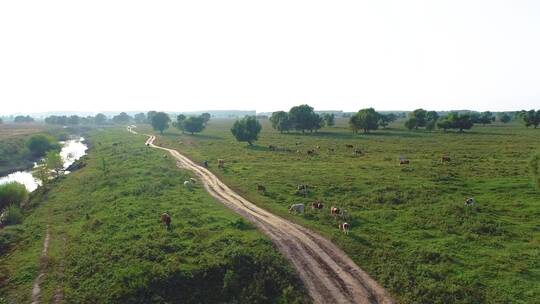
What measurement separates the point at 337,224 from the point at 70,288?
20369mm

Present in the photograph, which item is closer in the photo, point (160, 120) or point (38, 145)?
point (38, 145)

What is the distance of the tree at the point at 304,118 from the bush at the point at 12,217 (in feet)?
323

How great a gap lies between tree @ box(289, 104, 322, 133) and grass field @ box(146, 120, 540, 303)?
66405 millimetres

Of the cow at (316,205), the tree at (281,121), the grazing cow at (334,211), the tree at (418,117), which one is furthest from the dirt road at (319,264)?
the tree at (418,117)

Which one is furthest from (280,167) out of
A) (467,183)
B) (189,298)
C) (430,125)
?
(430,125)

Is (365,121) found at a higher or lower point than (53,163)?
higher

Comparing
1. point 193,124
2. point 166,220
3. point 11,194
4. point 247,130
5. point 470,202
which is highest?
point 247,130

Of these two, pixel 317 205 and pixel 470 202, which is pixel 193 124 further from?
pixel 470 202

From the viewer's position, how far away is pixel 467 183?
43562mm

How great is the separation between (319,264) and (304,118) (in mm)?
106626

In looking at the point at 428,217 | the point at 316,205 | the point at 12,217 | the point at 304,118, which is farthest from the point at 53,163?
the point at 304,118

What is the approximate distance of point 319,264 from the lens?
24.8 metres

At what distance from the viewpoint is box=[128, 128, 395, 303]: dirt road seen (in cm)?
2156

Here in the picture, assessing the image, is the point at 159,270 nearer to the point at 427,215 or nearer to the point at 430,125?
the point at 427,215
